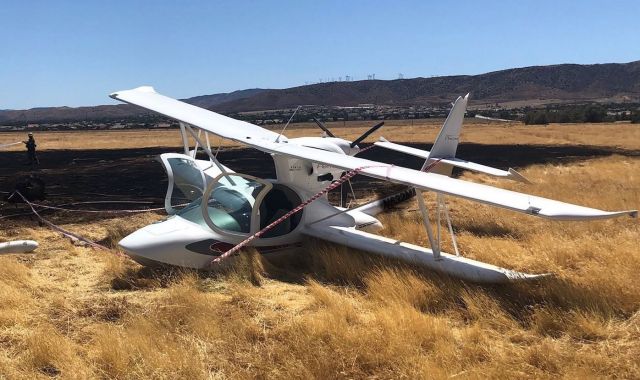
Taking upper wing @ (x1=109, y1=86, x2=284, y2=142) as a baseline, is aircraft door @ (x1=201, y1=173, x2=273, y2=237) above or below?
below

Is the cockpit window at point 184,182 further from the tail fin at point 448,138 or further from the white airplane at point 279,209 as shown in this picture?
the tail fin at point 448,138

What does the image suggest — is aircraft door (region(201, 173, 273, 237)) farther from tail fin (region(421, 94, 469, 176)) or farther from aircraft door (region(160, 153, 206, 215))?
tail fin (region(421, 94, 469, 176))

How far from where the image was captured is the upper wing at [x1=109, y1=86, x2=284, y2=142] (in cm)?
1045

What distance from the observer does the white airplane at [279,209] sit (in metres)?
7.96

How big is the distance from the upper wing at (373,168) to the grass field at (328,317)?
55.4 inches

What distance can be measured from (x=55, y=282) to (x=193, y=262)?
258 centimetres

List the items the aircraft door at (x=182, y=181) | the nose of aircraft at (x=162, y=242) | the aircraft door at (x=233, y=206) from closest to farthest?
the nose of aircraft at (x=162, y=242) < the aircraft door at (x=233, y=206) < the aircraft door at (x=182, y=181)

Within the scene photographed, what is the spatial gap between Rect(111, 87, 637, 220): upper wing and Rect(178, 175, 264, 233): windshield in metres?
0.92

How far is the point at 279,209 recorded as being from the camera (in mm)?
9773

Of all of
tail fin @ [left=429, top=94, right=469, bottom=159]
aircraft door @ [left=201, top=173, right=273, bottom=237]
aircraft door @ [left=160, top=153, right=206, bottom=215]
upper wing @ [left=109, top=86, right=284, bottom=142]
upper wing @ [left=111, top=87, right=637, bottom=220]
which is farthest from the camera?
tail fin @ [left=429, top=94, right=469, bottom=159]

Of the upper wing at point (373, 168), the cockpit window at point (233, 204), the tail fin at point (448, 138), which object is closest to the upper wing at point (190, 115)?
the upper wing at point (373, 168)

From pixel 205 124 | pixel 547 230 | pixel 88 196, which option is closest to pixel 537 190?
pixel 547 230

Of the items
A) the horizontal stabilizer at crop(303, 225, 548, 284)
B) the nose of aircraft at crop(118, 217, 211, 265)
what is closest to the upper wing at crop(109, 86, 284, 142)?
the nose of aircraft at crop(118, 217, 211, 265)

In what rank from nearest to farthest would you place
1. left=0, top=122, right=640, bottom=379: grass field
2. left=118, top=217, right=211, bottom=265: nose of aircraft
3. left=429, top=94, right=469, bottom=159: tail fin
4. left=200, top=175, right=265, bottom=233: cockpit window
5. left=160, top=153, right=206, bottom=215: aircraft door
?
left=0, top=122, right=640, bottom=379: grass field, left=118, top=217, right=211, bottom=265: nose of aircraft, left=200, top=175, right=265, bottom=233: cockpit window, left=160, top=153, right=206, bottom=215: aircraft door, left=429, top=94, right=469, bottom=159: tail fin
